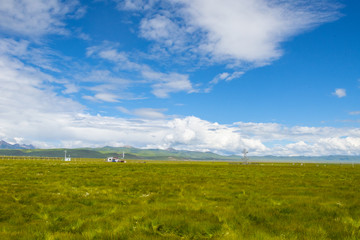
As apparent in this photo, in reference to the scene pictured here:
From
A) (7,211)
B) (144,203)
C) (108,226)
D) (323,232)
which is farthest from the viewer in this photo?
(144,203)

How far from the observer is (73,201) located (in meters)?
13.5

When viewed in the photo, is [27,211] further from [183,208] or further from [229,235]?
[229,235]

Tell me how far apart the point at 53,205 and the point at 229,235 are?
31.5 feet

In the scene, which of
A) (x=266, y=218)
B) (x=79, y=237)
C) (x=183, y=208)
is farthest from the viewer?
(x=183, y=208)

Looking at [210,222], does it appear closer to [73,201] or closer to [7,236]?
[7,236]

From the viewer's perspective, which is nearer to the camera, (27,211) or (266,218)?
(266,218)

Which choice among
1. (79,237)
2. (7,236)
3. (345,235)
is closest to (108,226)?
(79,237)

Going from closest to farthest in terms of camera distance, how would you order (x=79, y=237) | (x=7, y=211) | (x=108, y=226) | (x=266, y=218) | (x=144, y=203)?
1. (x=79, y=237)
2. (x=108, y=226)
3. (x=266, y=218)
4. (x=7, y=211)
5. (x=144, y=203)

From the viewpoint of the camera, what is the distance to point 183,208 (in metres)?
11.6

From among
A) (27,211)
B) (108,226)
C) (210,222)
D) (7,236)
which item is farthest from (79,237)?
(27,211)

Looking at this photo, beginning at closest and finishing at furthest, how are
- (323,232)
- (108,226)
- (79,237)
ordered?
(79,237) → (323,232) → (108,226)

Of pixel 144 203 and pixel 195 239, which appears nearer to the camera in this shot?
pixel 195 239

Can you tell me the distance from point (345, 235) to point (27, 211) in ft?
42.6

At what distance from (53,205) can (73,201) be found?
1410 mm
